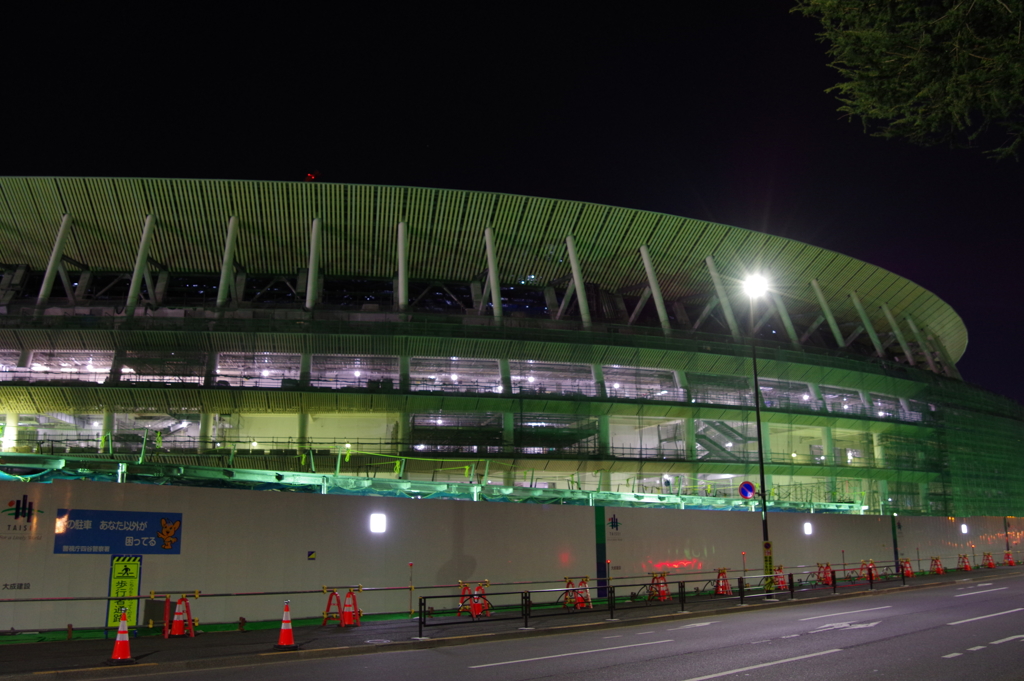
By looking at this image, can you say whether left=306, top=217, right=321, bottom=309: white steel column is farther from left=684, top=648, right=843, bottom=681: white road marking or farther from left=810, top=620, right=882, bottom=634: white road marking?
left=684, top=648, right=843, bottom=681: white road marking

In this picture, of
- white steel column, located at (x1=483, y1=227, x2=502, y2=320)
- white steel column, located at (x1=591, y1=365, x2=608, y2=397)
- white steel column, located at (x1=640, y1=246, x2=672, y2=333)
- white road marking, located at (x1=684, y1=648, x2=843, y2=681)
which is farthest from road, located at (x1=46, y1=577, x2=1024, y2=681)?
white steel column, located at (x1=640, y1=246, x2=672, y2=333)

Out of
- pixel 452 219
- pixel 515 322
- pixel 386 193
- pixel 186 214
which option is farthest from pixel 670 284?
pixel 186 214

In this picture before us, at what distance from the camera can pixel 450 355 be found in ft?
138

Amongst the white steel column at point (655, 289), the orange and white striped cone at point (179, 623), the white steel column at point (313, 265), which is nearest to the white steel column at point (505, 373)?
the white steel column at point (655, 289)

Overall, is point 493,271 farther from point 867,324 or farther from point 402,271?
point 867,324

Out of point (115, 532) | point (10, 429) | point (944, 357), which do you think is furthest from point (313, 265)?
point (944, 357)

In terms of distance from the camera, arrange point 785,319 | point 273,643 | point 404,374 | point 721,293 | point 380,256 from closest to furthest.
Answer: point 273,643, point 404,374, point 380,256, point 721,293, point 785,319

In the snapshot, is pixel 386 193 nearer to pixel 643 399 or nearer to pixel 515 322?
pixel 515 322

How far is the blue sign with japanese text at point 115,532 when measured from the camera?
15844mm

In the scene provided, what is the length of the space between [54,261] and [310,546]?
31.7 metres

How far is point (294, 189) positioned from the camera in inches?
1715

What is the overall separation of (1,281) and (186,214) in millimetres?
13790

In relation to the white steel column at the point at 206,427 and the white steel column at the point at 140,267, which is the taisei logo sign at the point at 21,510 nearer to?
the white steel column at the point at 206,427

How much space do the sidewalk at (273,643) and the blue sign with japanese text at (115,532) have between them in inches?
73.4
